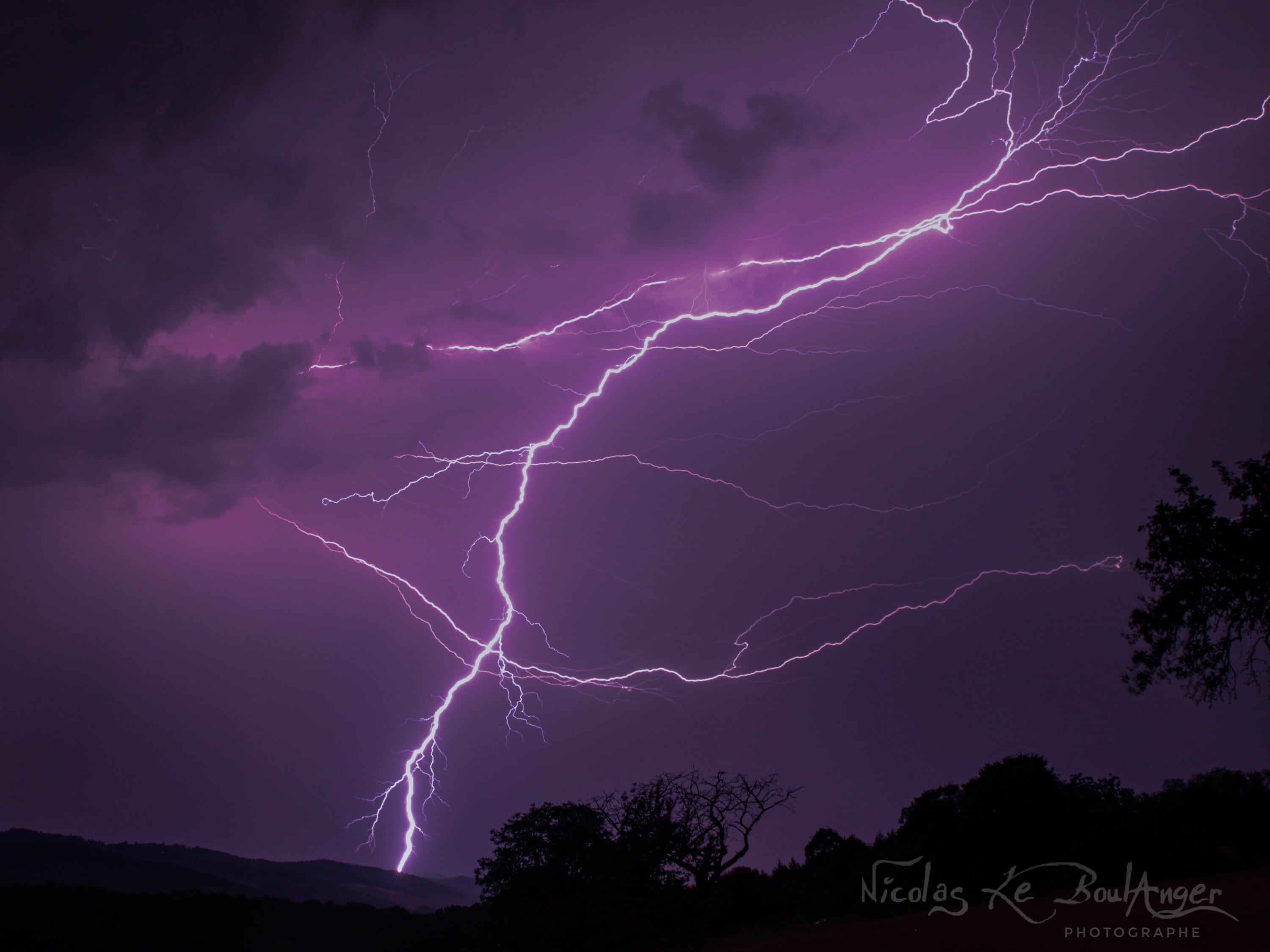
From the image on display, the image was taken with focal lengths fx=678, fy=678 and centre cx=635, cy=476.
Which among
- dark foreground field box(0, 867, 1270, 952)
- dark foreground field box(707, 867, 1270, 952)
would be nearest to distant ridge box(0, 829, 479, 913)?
dark foreground field box(0, 867, 1270, 952)

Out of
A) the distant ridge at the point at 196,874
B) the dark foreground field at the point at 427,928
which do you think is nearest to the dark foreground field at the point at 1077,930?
the dark foreground field at the point at 427,928

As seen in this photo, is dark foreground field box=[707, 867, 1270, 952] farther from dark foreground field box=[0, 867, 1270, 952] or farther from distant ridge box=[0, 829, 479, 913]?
distant ridge box=[0, 829, 479, 913]

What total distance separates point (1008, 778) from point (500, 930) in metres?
12.9

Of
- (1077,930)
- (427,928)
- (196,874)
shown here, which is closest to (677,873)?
(1077,930)

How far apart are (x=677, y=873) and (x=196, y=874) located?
27005 millimetres

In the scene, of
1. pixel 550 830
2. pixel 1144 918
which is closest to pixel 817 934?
pixel 550 830

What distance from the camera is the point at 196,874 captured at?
94.6 feet

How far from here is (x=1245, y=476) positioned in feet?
24.6

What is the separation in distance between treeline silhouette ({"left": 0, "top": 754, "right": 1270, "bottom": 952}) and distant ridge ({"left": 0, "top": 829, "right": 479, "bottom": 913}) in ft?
6.32

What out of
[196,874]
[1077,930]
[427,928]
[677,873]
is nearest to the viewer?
[1077,930]

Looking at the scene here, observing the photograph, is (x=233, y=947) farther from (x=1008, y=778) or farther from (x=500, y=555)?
(x=1008, y=778)

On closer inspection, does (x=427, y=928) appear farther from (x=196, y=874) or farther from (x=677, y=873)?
(x=196, y=874)

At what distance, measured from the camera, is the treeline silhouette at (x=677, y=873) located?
11469 millimetres

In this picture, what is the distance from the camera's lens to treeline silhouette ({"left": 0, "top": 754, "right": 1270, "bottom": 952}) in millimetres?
11469
